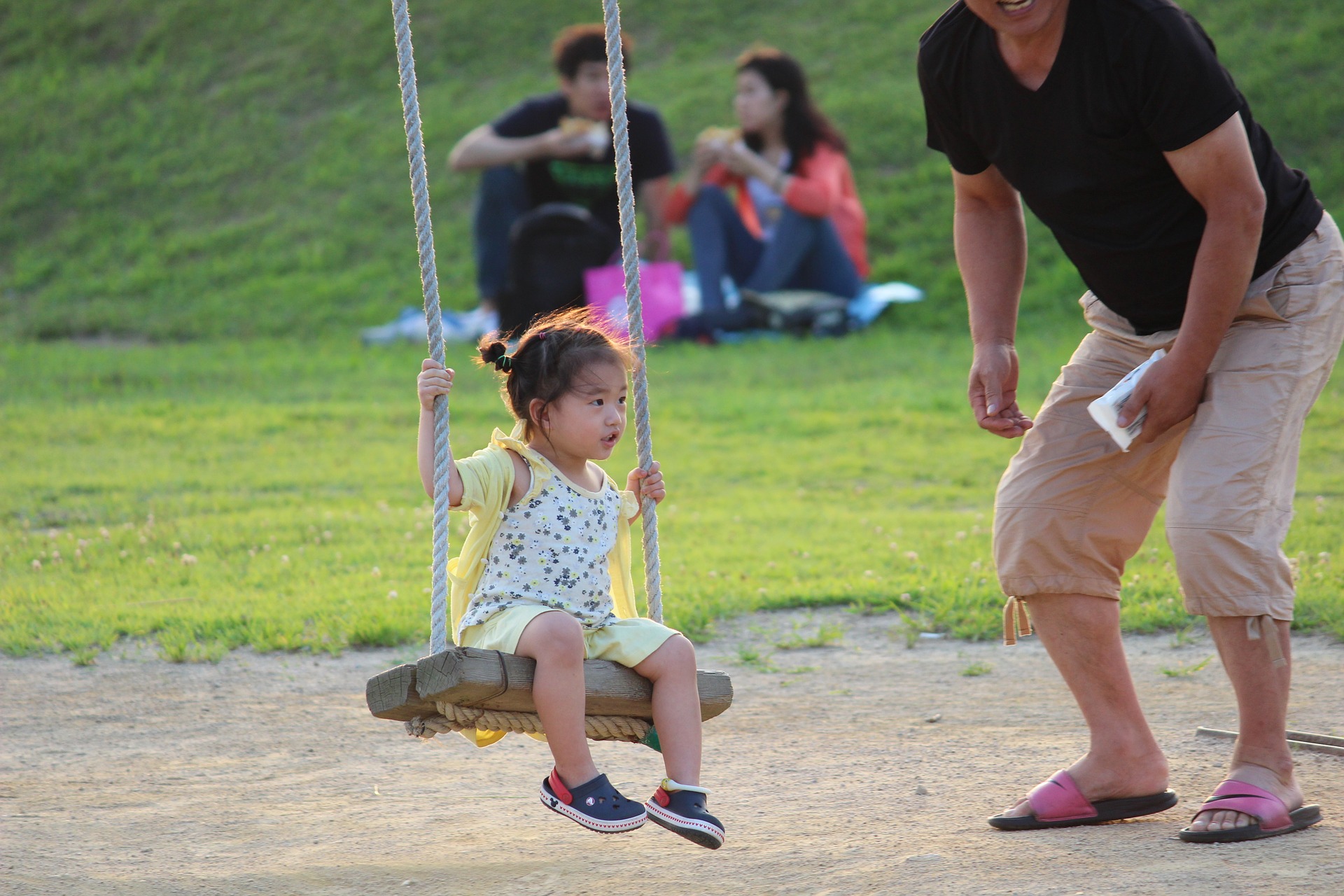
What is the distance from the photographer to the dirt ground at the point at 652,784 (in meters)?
3.23

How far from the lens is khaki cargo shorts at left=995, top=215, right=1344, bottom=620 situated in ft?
10.6

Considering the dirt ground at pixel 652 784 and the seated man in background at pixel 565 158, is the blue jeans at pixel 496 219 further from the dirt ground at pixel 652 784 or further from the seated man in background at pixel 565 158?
the dirt ground at pixel 652 784

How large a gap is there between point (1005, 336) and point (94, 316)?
42.7 feet

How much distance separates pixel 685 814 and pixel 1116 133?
1.74 m

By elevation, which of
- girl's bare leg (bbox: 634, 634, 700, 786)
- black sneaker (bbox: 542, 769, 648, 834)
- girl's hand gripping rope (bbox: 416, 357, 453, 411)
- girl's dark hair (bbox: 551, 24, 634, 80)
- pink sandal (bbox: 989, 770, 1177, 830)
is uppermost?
girl's dark hair (bbox: 551, 24, 634, 80)

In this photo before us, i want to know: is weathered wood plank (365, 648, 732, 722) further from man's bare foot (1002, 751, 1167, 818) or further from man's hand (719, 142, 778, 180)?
man's hand (719, 142, 778, 180)

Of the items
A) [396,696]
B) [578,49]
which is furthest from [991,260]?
[578,49]

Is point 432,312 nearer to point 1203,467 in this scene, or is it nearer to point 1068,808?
point 1203,467

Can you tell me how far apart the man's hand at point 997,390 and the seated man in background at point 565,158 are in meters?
7.84

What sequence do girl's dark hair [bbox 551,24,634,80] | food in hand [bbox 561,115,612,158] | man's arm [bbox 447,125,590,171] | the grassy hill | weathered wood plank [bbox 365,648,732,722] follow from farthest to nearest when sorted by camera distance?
the grassy hill, man's arm [bbox 447,125,590,171], food in hand [bbox 561,115,612,158], girl's dark hair [bbox 551,24,634,80], weathered wood plank [bbox 365,648,732,722]

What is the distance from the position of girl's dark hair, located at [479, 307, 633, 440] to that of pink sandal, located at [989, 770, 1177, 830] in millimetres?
1387

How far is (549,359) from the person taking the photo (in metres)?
3.54

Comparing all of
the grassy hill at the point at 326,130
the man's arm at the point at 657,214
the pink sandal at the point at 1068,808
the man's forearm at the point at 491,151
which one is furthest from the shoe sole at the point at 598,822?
the grassy hill at the point at 326,130

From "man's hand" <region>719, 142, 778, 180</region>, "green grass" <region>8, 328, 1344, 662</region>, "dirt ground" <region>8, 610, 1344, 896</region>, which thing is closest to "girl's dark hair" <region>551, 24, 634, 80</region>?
"man's hand" <region>719, 142, 778, 180</region>
